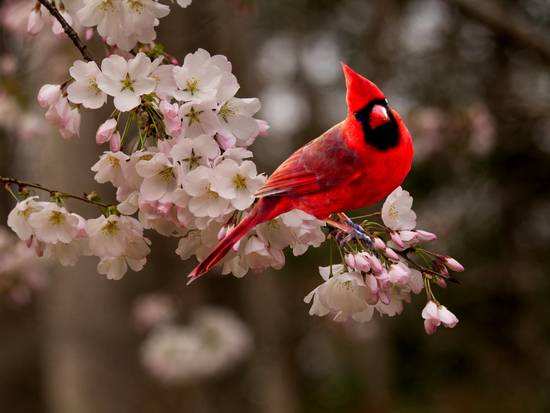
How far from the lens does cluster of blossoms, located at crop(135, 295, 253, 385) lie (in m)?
4.18

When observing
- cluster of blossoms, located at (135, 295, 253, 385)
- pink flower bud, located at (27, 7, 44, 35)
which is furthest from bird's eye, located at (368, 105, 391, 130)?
cluster of blossoms, located at (135, 295, 253, 385)

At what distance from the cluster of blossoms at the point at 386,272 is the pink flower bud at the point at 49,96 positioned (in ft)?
1.52

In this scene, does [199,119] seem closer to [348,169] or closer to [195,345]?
[348,169]

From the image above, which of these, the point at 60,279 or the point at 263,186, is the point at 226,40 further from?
the point at 263,186

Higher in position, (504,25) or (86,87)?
(86,87)

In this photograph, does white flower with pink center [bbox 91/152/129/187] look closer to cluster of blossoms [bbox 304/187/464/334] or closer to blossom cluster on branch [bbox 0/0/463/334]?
blossom cluster on branch [bbox 0/0/463/334]

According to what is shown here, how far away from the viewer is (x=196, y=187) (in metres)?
0.91

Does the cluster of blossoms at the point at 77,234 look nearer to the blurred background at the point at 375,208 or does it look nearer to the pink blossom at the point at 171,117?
the pink blossom at the point at 171,117

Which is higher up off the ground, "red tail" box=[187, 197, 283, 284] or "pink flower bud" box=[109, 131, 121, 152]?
"pink flower bud" box=[109, 131, 121, 152]

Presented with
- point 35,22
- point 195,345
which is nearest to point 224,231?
point 35,22

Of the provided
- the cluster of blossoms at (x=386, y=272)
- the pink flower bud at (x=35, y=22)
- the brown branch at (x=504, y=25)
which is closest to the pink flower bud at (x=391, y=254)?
the cluster of blossoms at (x=386, y=272)

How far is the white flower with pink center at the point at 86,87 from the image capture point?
100 cm

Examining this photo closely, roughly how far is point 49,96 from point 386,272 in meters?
0.55

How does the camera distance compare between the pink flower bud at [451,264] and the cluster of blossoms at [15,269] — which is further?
the cluster of blossoms at [15,269]
